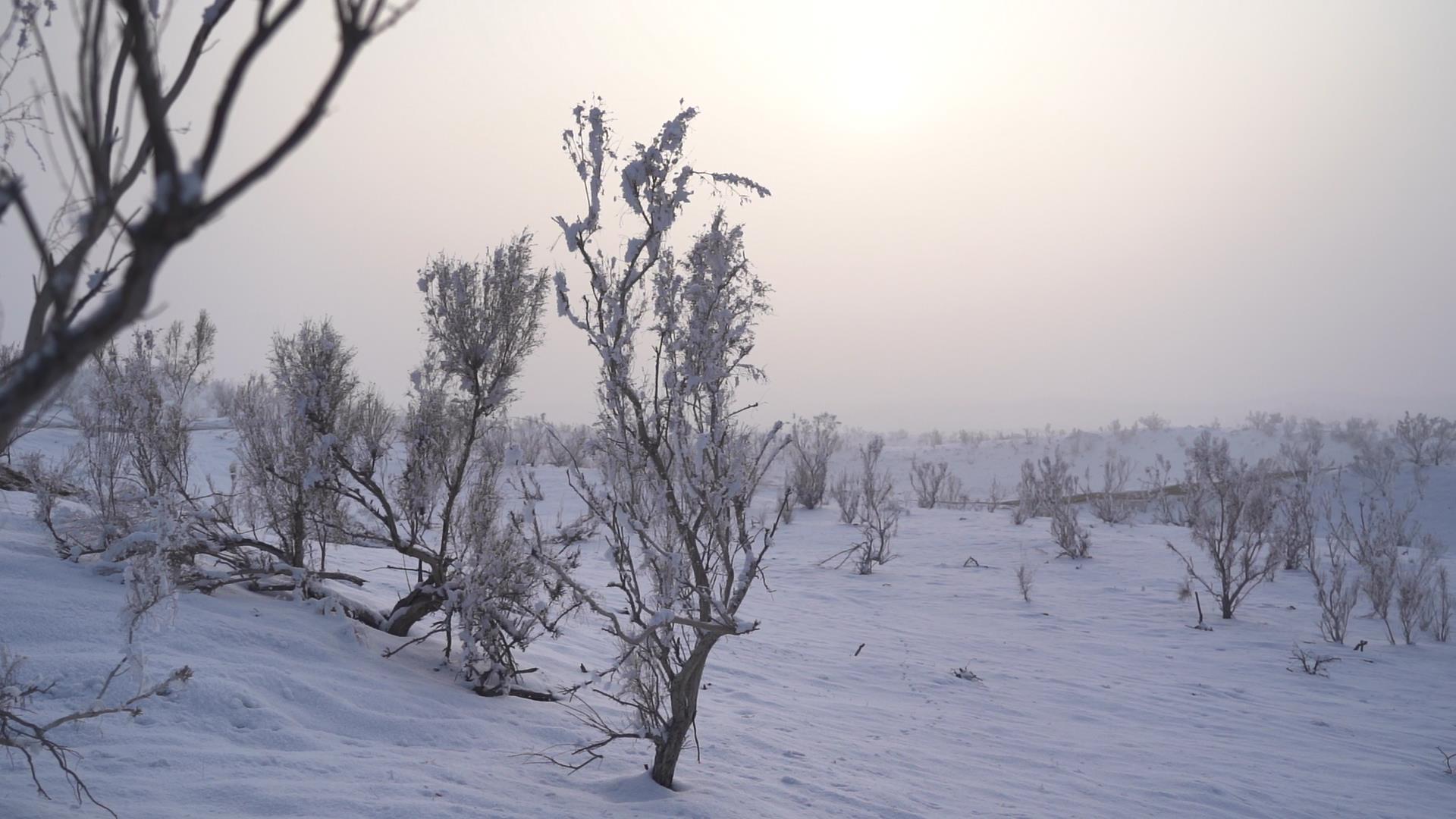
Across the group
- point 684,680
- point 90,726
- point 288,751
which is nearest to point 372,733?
point 288,751

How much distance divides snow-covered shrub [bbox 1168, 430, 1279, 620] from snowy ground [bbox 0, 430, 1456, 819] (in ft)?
2.03

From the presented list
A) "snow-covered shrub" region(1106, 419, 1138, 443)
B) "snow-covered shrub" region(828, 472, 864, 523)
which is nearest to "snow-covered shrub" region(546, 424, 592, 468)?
"snow-covered shrub" region(828, 472, 864, 523)

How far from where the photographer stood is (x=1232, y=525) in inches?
389

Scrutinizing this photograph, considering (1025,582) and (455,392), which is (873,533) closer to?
(1025,582)

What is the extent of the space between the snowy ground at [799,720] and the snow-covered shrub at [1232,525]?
0.62 m

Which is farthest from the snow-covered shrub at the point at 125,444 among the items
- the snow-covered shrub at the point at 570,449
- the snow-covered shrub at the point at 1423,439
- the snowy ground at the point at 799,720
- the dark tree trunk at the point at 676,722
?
the snow-covered shrub at the point at 1423,439

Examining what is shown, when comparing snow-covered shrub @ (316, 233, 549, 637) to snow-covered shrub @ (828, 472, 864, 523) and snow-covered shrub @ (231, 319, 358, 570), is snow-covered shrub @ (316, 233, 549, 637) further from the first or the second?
snow-covered shrub @ (828, 472, 864, 523)

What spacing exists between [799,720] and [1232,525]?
706cm

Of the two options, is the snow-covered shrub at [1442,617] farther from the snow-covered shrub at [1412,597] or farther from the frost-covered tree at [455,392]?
the frost-covered tree at [455,392]

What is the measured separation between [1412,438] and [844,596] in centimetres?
1818

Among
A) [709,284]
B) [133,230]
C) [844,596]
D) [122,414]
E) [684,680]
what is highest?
[709,284]

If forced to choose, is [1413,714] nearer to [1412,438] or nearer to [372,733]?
[372,733]

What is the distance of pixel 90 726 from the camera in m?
3.39

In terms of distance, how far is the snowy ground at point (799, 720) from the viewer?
11.3 ft
